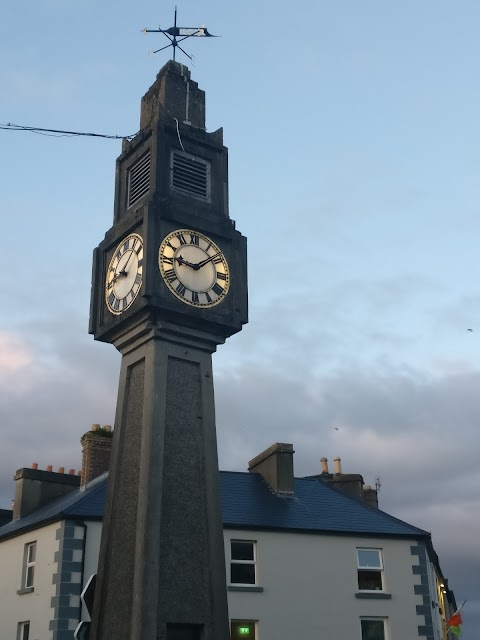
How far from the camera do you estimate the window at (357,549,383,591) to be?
2523 centimetres

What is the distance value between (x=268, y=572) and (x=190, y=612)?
450 inches

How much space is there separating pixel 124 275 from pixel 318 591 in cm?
1334

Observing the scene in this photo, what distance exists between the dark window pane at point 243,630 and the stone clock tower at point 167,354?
1035 cm

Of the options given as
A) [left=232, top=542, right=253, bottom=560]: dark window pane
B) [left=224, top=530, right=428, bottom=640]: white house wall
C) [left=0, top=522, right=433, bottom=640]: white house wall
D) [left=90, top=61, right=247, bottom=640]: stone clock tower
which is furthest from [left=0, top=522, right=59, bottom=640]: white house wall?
[left=90, top=61, right=247, bottom=640]: stone clock tower

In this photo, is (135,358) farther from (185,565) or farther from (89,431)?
(89,431)

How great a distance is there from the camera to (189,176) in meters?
17.0

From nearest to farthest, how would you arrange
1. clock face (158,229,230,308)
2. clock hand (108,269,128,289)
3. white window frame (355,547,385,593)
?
clock face (158,229,230,308), clock hand (108,269,128,289), white window frame (355,547,385,593)

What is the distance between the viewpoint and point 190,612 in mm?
13203

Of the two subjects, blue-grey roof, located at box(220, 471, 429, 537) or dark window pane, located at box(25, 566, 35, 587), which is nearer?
dark window pane, located at box(25, 566, 35, 587)

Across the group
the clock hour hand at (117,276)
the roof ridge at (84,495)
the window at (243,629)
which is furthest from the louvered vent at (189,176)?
the window at (243,629)

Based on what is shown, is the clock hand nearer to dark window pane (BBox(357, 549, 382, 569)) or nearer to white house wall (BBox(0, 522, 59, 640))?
white house wall (BBox(0, 522, 59, 640))

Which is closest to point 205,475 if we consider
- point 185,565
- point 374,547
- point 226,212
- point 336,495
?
point 185,565

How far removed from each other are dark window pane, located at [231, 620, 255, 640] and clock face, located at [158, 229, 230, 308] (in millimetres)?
11931

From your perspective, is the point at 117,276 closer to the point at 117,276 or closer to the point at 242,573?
the point at 117,276
